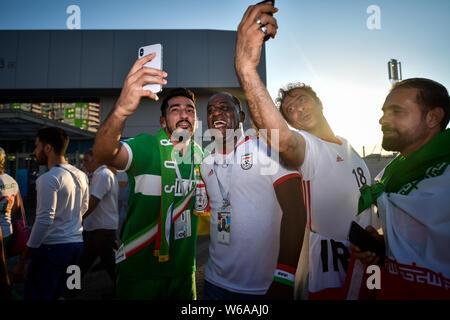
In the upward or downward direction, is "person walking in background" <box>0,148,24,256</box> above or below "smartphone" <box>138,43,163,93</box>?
below

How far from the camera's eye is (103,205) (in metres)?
4.43

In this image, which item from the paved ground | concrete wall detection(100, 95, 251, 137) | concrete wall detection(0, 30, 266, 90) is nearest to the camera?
the paved ground

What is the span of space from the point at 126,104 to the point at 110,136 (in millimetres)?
294

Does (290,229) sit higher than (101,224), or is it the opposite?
(290,229)

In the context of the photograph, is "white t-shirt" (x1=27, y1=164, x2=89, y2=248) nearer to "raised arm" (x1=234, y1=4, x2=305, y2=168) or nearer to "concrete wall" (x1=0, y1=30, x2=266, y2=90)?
"raised arm" (x1=234, y1=4, x2=305, y2=168)

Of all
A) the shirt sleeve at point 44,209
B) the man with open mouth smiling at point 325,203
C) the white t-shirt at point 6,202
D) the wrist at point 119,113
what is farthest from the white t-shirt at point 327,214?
the white t-shirt at point 6,202

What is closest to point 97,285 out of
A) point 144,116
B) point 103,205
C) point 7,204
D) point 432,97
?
point 103,205

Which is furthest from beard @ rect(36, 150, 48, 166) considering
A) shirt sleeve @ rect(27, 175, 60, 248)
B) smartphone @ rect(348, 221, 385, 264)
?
smartphone @ rect(348, 221, 385, 264)

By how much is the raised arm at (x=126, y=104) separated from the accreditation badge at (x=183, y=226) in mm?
834

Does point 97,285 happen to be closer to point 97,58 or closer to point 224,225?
point 224,225

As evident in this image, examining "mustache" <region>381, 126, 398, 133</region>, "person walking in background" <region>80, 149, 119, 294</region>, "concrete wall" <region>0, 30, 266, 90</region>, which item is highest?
"concrete wall" <region>0, 30, 266, 90</region>

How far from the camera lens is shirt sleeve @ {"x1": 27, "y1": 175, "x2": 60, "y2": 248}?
2.75 metres

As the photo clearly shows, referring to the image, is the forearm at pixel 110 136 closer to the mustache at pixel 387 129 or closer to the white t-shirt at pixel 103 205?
the mustache at pixel 387 129

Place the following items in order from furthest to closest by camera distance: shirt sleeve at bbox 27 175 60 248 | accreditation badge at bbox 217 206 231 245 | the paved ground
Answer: the paved ground
shirt sleeve at bbox 27 175 60 248
accreditation badge at bbox 217 206 231 245
